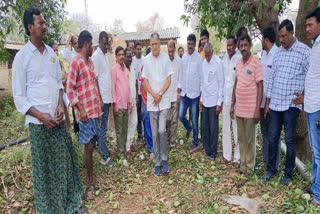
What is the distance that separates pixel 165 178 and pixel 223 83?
1765 mm

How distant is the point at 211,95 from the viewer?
196 inches

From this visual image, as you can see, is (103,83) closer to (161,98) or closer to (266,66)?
(161,98)

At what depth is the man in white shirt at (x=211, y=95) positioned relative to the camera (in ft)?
16.3

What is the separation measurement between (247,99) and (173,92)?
167 cm

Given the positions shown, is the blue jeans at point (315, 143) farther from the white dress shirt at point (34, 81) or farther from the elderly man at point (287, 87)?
the white dress shirt at point (34, 81)

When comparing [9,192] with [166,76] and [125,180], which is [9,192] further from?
[166,76]

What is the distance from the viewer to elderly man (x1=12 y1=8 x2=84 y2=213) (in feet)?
10.2

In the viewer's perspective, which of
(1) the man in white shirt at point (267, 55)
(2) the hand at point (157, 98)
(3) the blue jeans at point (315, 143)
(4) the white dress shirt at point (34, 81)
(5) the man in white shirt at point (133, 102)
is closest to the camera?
(4) the white dress shirt at point (34, 81)

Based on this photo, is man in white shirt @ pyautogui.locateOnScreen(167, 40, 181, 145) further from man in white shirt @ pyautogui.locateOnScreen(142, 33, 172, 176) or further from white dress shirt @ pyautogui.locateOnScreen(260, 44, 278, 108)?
white dress shirt @ pyautogui.locateOnScreen(260, 44, 278, 108)

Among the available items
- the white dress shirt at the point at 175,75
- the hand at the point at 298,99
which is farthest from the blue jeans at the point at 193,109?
the hand at the point at 298,99

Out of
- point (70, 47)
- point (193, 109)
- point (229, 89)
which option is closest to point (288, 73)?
point (229, 89)

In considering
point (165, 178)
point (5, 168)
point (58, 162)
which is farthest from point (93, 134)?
point (5, 168)

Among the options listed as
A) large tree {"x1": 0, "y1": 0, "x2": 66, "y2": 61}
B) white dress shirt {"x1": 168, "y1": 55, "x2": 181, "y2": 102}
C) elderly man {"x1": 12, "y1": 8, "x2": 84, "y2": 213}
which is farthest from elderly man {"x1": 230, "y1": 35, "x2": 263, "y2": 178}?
large tree {"x1": 0, "y1": 0, "x2": 66, "y2": 61}

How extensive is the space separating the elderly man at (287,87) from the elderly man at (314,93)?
1.02ft
